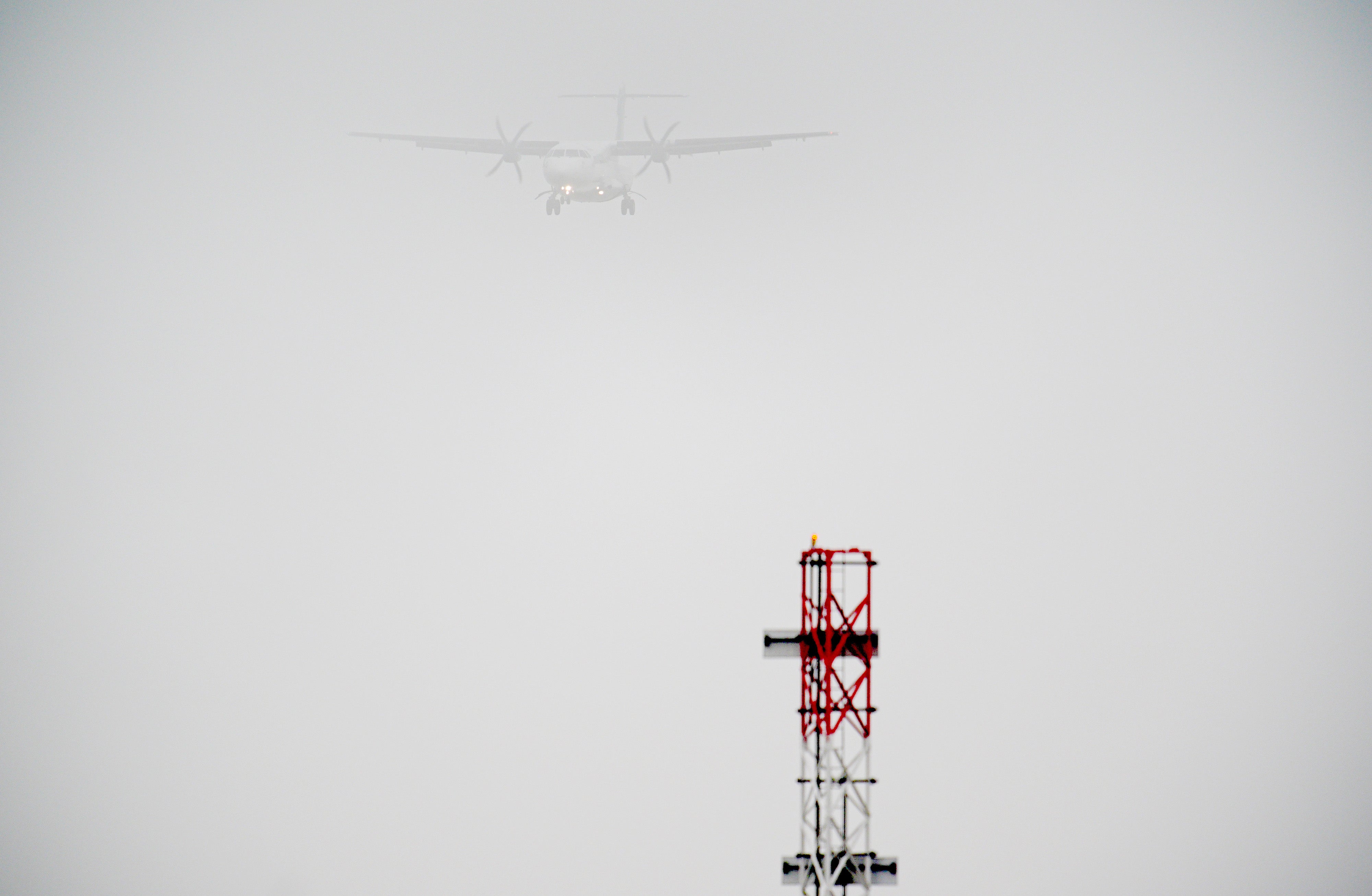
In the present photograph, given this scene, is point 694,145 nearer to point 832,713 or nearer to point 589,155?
point 589,155

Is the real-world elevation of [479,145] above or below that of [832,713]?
above

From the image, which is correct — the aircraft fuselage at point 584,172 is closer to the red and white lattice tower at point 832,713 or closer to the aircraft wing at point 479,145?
the aircraft wing at point 479,145

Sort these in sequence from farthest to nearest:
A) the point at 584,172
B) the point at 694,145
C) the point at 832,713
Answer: the point at 694,145 < the point at 584,172 < the point at 832,713

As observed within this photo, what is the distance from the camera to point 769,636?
30875 millimetres

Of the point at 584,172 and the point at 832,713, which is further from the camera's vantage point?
the point at 584,172

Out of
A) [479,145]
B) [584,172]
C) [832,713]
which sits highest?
[479,145]

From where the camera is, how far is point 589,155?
6600cm

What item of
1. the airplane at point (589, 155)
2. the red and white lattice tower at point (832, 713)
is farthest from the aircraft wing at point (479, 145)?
the red and white lattice tower at point (832, 713)

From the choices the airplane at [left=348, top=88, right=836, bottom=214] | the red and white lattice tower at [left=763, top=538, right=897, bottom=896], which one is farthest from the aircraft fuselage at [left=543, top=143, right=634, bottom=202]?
the red and white lattice tower at [left=763, top=538, right=897, bottom=896]

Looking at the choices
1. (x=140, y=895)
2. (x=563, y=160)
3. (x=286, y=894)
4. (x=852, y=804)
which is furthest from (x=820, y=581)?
(x=140, y=895)

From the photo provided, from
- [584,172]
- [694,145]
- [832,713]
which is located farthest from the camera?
[694,145]

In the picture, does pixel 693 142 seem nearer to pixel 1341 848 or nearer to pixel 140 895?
pixel 140 895

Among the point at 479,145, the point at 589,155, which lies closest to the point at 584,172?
the point at 589,155

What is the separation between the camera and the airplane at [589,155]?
6500 centimetres
